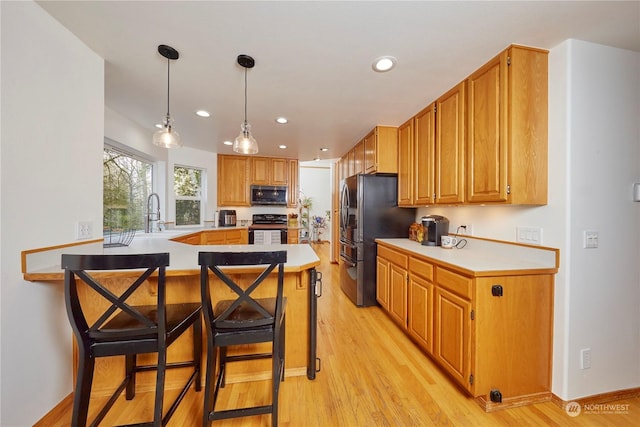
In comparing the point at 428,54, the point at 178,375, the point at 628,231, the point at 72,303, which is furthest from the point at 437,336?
the point at 72,303

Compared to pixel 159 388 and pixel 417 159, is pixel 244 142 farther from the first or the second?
pixel 417 159

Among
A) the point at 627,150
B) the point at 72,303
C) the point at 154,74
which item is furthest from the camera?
the point at 154,74

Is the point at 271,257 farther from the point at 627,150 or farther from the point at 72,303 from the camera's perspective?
the point at 627,150

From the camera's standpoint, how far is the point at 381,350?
211 centimetres

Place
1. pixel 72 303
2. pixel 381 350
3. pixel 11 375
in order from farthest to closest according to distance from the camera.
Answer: pixel 381 350
pixel 11 375
pixel 72 303

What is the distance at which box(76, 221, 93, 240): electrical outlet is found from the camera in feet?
5.14

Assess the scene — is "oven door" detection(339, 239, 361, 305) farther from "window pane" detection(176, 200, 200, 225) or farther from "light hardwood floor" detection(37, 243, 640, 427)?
"window pane" detection(176, 200, 200, 225)

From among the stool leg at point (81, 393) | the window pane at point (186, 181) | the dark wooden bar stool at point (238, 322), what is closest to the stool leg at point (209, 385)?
the dark wooden bar stool at point (238, 322)

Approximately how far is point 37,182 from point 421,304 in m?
2.65

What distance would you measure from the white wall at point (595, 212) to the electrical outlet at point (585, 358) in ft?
0.09

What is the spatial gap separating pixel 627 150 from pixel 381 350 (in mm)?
2234

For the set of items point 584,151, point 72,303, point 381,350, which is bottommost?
point 381,350

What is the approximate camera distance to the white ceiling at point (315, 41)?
1.27 metres

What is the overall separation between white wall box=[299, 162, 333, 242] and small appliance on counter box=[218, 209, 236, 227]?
4109mm
